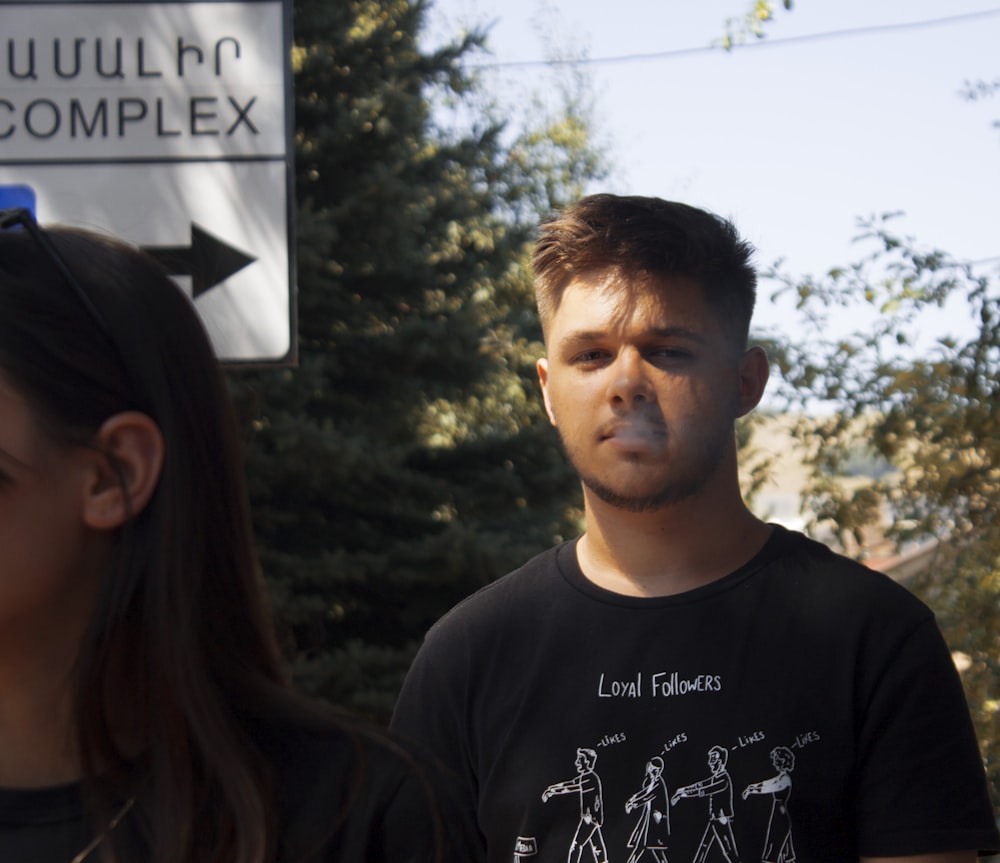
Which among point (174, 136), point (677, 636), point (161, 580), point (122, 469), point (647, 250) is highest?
point (174, 136)

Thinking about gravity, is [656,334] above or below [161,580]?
above

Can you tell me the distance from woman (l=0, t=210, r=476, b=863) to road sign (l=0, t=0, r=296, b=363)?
1590 millimetres

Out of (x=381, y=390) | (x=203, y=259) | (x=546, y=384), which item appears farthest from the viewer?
(x=381, y=390)

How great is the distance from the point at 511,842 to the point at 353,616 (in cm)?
913

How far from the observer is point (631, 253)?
2471mm

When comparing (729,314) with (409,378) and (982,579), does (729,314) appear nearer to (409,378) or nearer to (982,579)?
(982,579)

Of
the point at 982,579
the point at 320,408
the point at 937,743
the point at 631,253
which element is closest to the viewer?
the point at 937,743

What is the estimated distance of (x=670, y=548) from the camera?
7.75ft

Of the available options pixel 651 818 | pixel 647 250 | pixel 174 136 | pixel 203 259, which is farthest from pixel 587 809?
pixel 174 136

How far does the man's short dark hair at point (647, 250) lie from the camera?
247 centimetres

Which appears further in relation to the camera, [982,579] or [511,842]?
[982,579]

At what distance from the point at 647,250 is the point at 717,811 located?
0.92m

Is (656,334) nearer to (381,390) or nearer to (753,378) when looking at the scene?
(753,378)

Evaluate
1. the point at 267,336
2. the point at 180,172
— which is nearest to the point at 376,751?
the point at 267,336
